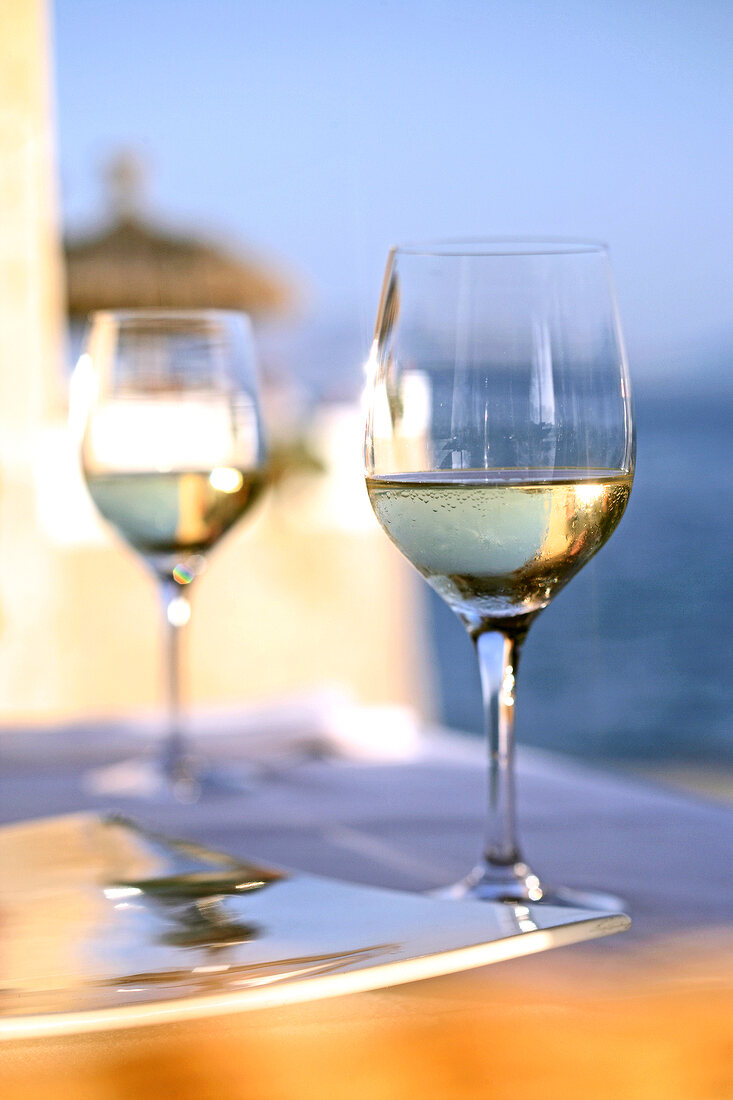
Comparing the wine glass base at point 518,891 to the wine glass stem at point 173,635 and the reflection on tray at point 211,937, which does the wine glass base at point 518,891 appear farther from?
the wine glass stem at point 173,635

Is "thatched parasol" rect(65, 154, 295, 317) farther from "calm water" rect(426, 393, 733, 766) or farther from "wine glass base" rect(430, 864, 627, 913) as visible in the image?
"wine glass base" rect(430, 864, 627, 913)

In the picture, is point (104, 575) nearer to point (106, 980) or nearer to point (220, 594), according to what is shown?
point (220, 594)

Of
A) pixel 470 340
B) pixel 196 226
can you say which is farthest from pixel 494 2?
pixel 470 340

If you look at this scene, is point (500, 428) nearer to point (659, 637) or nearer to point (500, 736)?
point (500, 736)

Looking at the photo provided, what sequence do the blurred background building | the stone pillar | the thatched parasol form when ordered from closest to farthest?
the stone pillar
the blurred background building
the thatched parasol

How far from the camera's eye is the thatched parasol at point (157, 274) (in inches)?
260

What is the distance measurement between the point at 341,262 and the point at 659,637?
4.62 meters

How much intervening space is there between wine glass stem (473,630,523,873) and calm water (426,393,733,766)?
33.2ft

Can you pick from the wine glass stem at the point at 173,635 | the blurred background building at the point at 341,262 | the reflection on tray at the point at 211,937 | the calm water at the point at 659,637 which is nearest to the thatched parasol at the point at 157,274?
the blurred background building at the point at 341,262

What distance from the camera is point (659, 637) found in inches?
520

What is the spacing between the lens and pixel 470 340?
54cm

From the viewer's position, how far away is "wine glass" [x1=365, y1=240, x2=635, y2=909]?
53 cm

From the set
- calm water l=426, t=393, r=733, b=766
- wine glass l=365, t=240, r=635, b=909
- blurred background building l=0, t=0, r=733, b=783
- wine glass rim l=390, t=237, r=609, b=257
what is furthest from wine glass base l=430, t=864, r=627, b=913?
calm water l=426, t=393, r=733, b=766

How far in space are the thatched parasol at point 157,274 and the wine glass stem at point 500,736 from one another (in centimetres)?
608
